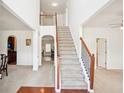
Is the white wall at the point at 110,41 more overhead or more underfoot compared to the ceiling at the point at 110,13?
more underfoot

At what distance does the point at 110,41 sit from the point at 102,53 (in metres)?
1.08

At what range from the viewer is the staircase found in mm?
6277

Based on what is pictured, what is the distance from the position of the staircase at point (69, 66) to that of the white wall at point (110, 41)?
1302 millimetres

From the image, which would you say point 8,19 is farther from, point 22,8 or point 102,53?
point 102,53

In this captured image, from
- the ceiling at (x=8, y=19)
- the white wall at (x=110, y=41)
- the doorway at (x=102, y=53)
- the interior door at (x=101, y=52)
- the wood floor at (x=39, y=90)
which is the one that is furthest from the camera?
the interior door at (x=101, y=52)

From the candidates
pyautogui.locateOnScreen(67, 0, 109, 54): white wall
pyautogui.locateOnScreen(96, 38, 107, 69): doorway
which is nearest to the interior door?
pyautogui.locateOnScreen(96, 38, 107, 69): doorway

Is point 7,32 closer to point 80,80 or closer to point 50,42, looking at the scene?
point 80,80

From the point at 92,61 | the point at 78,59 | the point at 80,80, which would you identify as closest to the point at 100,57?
the point at 78,59

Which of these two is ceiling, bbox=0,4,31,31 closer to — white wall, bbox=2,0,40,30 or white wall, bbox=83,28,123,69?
white wall, bbox=2,0,40,30

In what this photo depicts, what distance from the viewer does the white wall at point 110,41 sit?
10289 mm

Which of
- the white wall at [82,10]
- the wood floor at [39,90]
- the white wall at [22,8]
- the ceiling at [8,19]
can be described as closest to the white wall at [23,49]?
the ceiling at [8,19]

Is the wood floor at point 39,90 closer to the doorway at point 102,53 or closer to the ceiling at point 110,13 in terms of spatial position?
the ceiling at point 110,13

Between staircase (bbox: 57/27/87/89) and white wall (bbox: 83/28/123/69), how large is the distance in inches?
51.2

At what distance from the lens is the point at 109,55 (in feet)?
34.7
